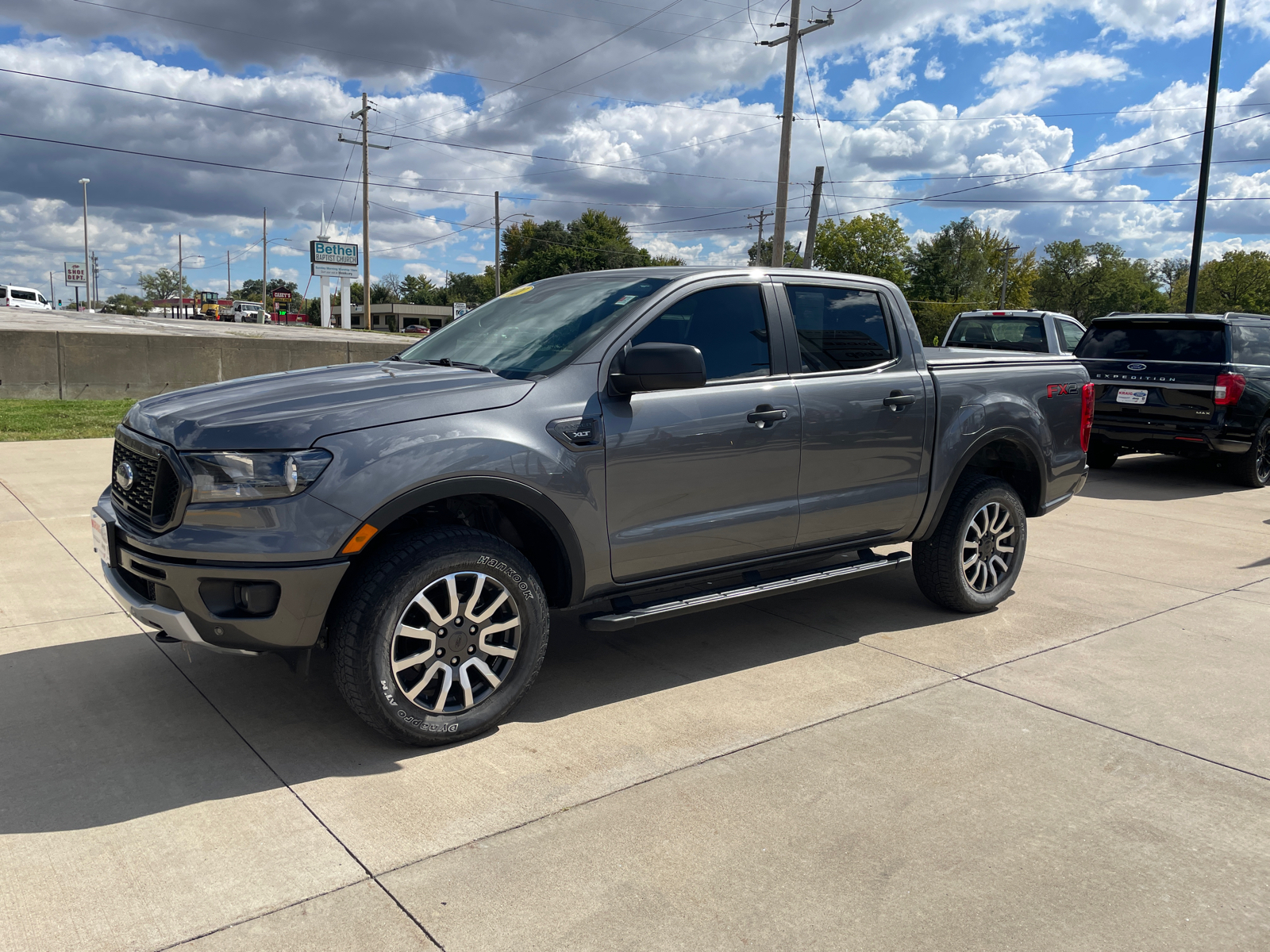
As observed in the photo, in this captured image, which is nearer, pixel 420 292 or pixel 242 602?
pixel 242 602

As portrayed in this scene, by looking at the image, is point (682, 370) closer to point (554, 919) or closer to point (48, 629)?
point (554, 919)

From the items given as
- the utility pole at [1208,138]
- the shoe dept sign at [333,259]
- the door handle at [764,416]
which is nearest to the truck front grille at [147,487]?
the door handle at [764,416]

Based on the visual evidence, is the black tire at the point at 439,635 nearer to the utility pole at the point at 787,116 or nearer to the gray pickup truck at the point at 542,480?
the gray pickup truck at the point at 542,480

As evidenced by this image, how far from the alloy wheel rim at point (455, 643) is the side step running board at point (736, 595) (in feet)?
1.36

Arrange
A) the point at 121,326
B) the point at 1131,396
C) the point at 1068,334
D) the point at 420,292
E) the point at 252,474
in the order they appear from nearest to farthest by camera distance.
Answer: the point at 252,474 → the point at 1131,396 → the point at 1068,334 → the point at 121,326 → the point at 420,292

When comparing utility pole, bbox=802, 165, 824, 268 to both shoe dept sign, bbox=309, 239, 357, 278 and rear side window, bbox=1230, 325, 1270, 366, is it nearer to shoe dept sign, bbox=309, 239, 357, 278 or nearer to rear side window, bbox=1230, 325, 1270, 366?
rear side window, bbox=1230, 325, 1270, 366

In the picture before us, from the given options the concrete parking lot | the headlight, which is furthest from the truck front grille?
the concrete parking lot

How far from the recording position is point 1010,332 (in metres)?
13.3

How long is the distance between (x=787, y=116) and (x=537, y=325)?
891 inches

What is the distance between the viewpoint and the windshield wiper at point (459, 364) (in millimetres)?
4164

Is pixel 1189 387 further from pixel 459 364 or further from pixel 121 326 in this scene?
pixel 121 326

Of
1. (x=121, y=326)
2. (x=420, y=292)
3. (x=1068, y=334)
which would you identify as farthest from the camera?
(x=420, y=292)

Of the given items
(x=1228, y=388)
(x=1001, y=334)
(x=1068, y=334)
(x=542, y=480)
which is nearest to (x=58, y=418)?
(x=542, y=480)

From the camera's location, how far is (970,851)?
2.98 meters
